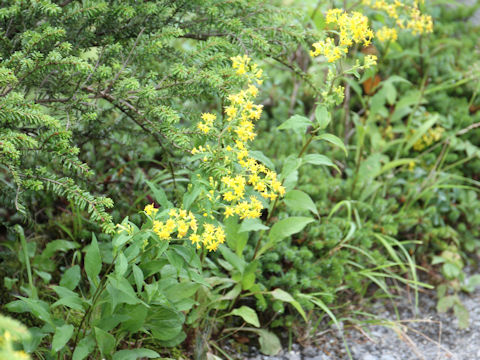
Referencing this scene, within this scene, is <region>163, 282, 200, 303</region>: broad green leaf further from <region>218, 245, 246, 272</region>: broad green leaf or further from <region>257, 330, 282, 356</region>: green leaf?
<region>257, 330, 282, 356</region>: green leaf

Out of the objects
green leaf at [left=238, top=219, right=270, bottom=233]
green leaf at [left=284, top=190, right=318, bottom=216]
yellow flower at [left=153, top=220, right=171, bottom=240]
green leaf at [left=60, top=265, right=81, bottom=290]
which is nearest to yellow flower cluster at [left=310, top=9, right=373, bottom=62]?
green leaf at [left=284, top=190, right=318, bottom=216]

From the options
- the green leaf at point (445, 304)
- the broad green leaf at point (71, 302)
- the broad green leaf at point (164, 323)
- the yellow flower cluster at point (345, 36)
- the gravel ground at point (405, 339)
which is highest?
the yellow flower cluster at point (345, 36)

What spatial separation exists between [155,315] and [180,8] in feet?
3.83

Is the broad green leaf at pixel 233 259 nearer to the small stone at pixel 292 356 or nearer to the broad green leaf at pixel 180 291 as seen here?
the broad green leaf at pixel 180 291

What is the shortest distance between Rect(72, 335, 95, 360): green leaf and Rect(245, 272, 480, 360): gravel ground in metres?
0.78

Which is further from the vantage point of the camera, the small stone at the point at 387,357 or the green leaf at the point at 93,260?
the small stone at the point at 387,357

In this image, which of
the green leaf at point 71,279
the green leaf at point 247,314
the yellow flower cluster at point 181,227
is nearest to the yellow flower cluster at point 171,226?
the yellow flower cluster at point 181,227

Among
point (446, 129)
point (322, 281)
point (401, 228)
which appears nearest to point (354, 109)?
point (446, 129)

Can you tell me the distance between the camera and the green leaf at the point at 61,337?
1.58 metres

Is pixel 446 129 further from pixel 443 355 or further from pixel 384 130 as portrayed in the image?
pixel 443 355

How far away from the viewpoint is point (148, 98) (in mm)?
1844

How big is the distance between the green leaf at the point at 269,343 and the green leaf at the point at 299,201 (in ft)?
2.00

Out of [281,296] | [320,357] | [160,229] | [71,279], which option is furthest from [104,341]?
[320,357]

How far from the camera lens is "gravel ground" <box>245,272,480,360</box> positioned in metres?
2.35
